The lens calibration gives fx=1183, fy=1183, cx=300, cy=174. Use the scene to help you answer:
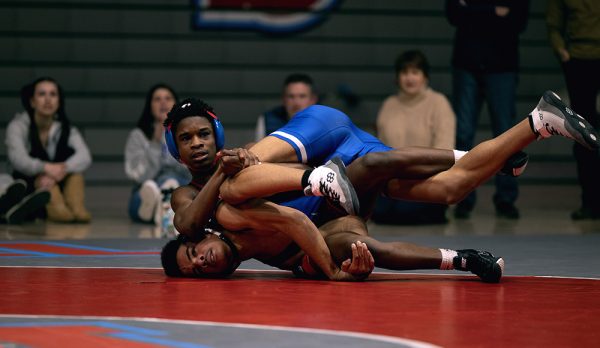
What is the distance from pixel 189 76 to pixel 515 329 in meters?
7.25

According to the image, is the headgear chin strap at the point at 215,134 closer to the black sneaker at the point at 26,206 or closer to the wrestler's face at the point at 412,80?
the black sneaker at the point at 26,206

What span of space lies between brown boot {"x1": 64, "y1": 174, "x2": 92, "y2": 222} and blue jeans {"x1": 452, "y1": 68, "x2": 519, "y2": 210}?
257cm

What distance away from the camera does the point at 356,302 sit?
153 inches

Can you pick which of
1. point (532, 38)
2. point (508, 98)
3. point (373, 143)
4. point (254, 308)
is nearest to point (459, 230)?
point (508, 98)

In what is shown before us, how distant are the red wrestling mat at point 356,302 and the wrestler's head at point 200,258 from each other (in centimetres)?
6

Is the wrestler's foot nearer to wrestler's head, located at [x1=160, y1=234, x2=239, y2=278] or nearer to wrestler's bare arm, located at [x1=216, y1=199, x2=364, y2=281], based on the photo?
wrestler's bare arm, located at [x1=216, y1=199, x2=364, y2=281]

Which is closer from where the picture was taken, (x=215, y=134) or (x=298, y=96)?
(x=215, y=134)

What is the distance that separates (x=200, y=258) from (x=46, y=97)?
12.2ft

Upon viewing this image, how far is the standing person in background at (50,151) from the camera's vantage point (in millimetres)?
7883

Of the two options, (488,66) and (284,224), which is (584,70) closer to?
(488,66)

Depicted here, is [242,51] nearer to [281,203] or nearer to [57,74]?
[57,74]

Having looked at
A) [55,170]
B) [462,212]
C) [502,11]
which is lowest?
[462,212]

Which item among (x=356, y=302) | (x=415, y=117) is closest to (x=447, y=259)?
(x=356, y=302)

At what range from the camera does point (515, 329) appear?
3.36 metres
